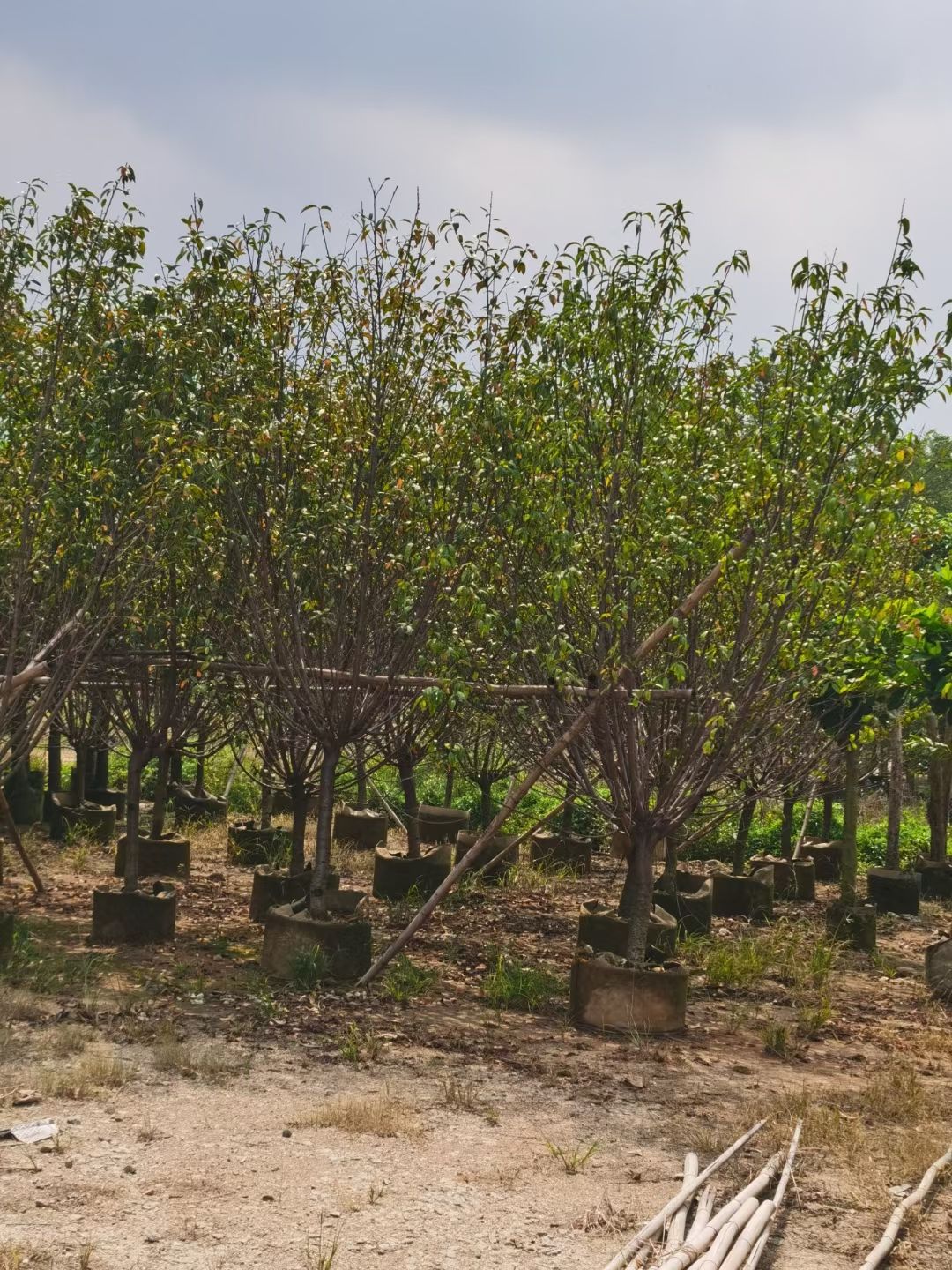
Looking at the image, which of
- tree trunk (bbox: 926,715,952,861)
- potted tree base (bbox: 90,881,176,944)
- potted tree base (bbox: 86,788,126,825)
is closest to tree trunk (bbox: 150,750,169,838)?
potted tree base (bbox: 90,881,176,944)

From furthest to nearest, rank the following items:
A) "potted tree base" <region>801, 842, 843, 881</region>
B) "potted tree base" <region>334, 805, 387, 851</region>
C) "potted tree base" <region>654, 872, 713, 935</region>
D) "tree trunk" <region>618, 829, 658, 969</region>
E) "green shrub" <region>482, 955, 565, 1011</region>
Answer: "potted tree base" <region>801, 842, 843, 881</region>
"potted tree base" <region>334, 805, 387, 851</region>
"potted tree base" <region>654, 872, 713, 935</region>
"green shrub" <region>482, 955, 565, 1011</region>
"tree trunk" <region>618, 829, 658, 969</region>

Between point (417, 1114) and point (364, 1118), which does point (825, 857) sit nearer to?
point (417, 1114)

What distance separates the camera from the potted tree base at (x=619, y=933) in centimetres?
1144

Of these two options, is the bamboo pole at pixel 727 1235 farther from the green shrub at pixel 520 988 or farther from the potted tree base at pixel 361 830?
the potted tree base at pixel 361 830

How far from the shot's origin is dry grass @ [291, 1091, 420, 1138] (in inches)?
291

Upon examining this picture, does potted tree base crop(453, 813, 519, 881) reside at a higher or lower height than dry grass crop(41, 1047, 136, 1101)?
higher

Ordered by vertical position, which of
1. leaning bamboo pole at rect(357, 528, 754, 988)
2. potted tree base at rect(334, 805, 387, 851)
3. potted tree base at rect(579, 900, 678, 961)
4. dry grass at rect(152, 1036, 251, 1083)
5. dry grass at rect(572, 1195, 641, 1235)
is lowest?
dry grass at rect(572, 1195, 641, 1235)

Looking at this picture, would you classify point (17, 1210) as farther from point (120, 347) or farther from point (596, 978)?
point (120, 347)

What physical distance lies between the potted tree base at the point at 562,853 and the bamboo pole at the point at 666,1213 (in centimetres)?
1154

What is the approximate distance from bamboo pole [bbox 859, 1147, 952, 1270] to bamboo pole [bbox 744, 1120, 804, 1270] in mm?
452

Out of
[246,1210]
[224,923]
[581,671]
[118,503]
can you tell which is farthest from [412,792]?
[246,1210]

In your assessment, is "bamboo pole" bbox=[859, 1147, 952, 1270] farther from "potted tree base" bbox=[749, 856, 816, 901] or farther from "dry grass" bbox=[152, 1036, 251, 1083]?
"potted tree base" bbox=[749, 856, 816, 901]

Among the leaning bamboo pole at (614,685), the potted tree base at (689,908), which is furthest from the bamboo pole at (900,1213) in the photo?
the potted tree base at (689,908)

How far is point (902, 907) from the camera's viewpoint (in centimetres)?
1698
